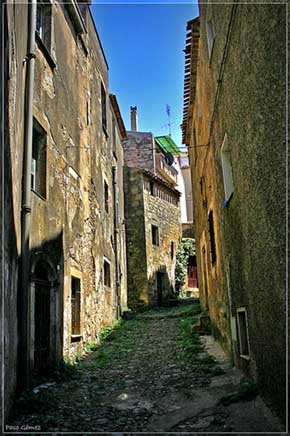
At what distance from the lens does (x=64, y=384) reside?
683cm

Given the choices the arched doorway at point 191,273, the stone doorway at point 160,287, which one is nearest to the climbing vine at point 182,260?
the arched doorway at point 191,273

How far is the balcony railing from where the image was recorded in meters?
28.5

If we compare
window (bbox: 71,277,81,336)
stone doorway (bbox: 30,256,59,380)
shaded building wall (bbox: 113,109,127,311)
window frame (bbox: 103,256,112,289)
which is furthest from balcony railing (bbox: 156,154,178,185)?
stone doorway (bbox: 30,256,59,380)

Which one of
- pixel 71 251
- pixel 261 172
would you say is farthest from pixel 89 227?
pixel 261 172

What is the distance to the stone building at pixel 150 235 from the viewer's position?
19.9 metres

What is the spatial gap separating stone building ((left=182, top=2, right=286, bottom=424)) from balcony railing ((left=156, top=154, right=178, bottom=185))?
66.9 ft

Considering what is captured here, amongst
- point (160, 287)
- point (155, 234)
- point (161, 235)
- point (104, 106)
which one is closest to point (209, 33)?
point (104, 106)

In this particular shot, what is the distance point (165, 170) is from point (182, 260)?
315 inches

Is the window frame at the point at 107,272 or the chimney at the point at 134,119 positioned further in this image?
the chimney at the point at 134,119

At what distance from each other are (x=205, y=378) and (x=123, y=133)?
15.2 meters

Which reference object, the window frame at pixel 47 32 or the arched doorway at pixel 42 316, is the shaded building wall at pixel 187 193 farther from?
the arched doorway at pixel 42 316

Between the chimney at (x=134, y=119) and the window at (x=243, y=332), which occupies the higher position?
the chimney at (x=134, y=119)

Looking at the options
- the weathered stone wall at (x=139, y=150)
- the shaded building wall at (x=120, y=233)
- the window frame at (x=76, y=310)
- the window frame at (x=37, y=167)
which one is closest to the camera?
the window frame at (x=37, y=167)

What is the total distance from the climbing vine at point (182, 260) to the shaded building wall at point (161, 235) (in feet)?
1.34
